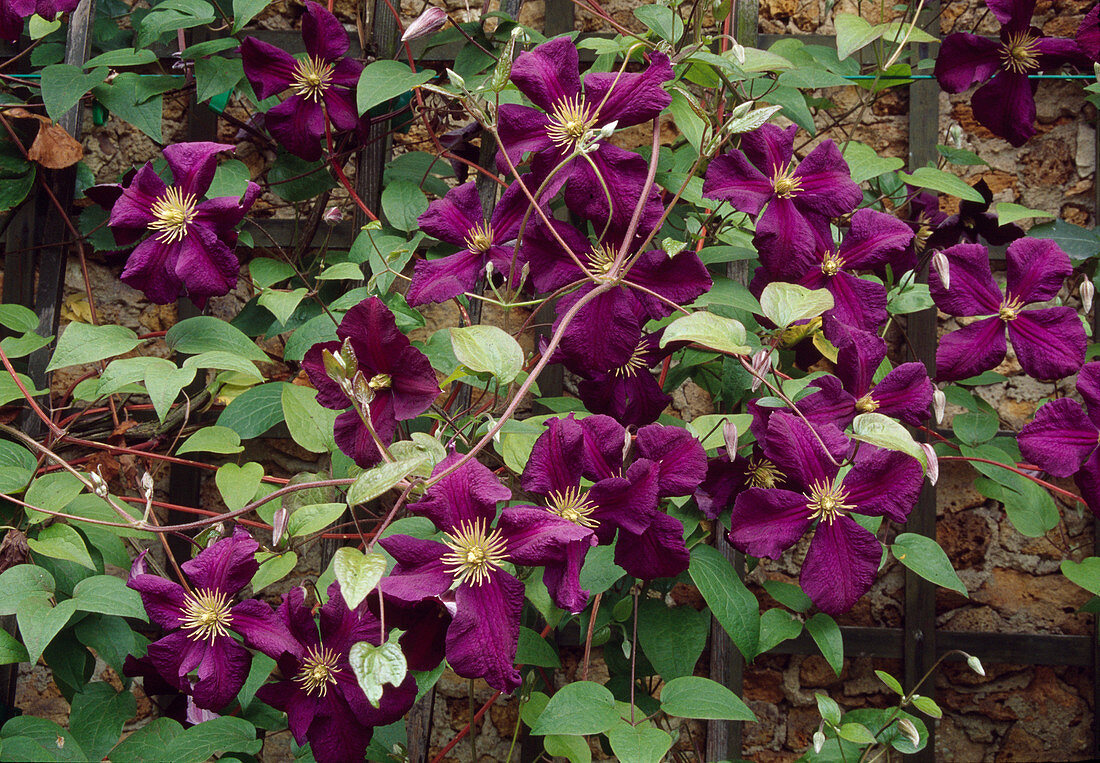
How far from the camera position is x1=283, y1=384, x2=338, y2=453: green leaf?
854 mm

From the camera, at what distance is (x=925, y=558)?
33.4 inches

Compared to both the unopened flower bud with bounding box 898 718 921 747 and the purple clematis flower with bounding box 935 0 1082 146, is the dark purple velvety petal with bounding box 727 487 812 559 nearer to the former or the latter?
the unopened flower bud with bounding box 898 718 921 747

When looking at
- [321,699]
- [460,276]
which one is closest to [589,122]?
[460,276]

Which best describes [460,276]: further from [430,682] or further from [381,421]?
[430,682]

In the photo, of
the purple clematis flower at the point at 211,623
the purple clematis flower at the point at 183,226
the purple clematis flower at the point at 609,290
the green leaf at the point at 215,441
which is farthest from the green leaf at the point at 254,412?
the purple clematis flower at the point at 609,290

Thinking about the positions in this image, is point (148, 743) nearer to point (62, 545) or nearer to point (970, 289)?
point (62, 545)

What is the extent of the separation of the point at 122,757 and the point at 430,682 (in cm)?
34

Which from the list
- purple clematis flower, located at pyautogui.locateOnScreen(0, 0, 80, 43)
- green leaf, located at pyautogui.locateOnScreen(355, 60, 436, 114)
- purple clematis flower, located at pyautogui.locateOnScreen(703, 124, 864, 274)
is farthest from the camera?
purple clematis flower, located at pyautogui.locateOnScreen(0, 0, 80, 43)

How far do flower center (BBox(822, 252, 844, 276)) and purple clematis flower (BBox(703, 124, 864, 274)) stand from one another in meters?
0.02

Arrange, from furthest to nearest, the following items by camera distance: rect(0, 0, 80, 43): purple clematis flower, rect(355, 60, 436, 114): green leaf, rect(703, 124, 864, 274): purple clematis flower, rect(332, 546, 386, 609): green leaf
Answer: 1. rect(0, 0, 80, 43): purple clematis flower
2. rect(355, 60, 436, 114): green leaf
3. rect(703, 124, 864, 274): purple clematis flower
4. rect(332, 546, 386, 609): green leaf

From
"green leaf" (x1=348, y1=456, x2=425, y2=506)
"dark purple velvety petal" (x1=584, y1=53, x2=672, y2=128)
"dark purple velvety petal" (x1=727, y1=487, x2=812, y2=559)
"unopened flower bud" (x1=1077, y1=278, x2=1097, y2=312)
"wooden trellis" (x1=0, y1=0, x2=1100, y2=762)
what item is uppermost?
"dark purple velvety petal" (x1=584, y1=53, x2=672, y2=128)

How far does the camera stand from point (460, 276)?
2.64ft

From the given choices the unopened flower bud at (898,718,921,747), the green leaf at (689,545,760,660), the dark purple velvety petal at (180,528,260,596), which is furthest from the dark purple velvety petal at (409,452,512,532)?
the unopened flower bud at (898,718,921,747)

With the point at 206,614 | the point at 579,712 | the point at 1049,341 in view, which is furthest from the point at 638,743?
the point at 1049,341
